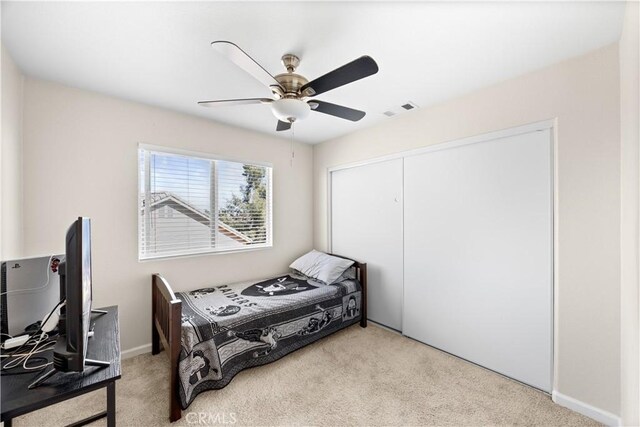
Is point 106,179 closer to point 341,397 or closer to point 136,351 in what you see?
point 136,351

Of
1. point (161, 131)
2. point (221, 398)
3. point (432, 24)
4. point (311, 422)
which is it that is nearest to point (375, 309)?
point (311, 422)

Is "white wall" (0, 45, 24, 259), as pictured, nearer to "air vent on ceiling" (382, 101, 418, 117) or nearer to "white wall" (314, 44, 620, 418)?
"air vent on ceiling" (382, 101, 418, 117)

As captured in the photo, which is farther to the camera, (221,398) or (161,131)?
(161,131)

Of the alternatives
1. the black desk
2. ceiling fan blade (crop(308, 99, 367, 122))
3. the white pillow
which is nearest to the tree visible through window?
the white pillow

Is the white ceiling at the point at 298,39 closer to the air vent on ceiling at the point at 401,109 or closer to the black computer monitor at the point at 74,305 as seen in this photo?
the air vent on ceiling at the point at 401,109

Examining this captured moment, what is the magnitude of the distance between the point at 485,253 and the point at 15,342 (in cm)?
316

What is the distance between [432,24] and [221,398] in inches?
112

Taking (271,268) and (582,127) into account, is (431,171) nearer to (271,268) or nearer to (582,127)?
(582,127)

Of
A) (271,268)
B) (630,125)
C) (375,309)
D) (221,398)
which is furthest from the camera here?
(271,268)

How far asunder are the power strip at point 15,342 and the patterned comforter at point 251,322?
2.67 feet

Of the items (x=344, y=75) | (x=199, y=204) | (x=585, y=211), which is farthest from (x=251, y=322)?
(x=585, y=211)

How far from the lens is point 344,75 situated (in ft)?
4.90

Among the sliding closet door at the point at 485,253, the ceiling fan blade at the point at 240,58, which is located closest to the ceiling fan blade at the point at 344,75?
the ceiling fan blade at the point at 240,58

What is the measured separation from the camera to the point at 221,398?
76.8 inches
